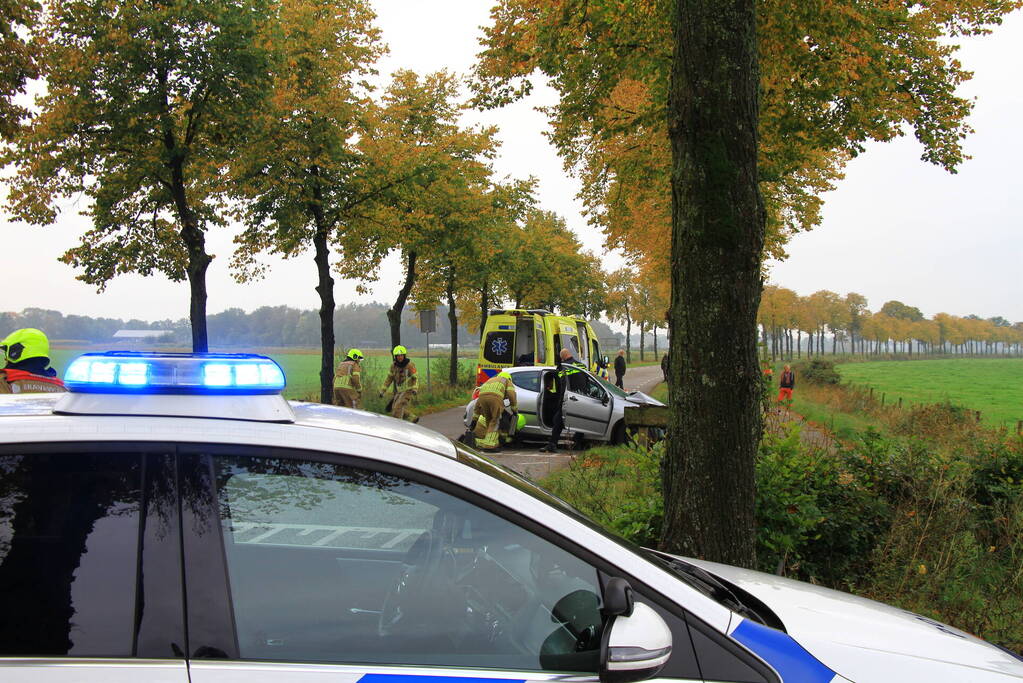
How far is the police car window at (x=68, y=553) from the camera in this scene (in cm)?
183

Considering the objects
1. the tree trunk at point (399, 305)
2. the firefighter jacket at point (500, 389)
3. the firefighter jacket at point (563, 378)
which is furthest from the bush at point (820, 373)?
the firefighter jacket at point (500, 389)

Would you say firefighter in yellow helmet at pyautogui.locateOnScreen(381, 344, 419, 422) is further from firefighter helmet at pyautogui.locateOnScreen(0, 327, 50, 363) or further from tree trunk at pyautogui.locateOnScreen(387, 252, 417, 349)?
firefighter helmet at pyautogui.locateOnScreen(0, 327, 50, 363)

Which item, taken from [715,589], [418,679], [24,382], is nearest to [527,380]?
[24,382]

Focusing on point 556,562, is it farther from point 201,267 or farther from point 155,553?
point 201,267

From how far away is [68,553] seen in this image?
1.91 m

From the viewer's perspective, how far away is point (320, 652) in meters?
1.94

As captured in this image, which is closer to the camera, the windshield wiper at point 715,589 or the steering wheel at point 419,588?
the steering wheel at point 419,588

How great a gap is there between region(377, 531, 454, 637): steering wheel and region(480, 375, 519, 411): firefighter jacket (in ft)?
37.8

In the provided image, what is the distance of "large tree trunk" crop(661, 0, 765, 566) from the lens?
4.47m

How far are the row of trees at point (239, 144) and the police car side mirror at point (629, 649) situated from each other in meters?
12.6

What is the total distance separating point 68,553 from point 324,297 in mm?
19073

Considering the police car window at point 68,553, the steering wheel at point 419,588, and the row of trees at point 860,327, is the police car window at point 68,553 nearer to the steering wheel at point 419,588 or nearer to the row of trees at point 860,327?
the steering wheel at point 419,588

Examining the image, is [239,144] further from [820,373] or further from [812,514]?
[820,373]

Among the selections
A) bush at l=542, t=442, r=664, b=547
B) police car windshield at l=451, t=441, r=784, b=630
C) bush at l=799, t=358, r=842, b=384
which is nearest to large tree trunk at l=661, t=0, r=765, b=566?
bush at l=542, t=442, r=664, b=547
